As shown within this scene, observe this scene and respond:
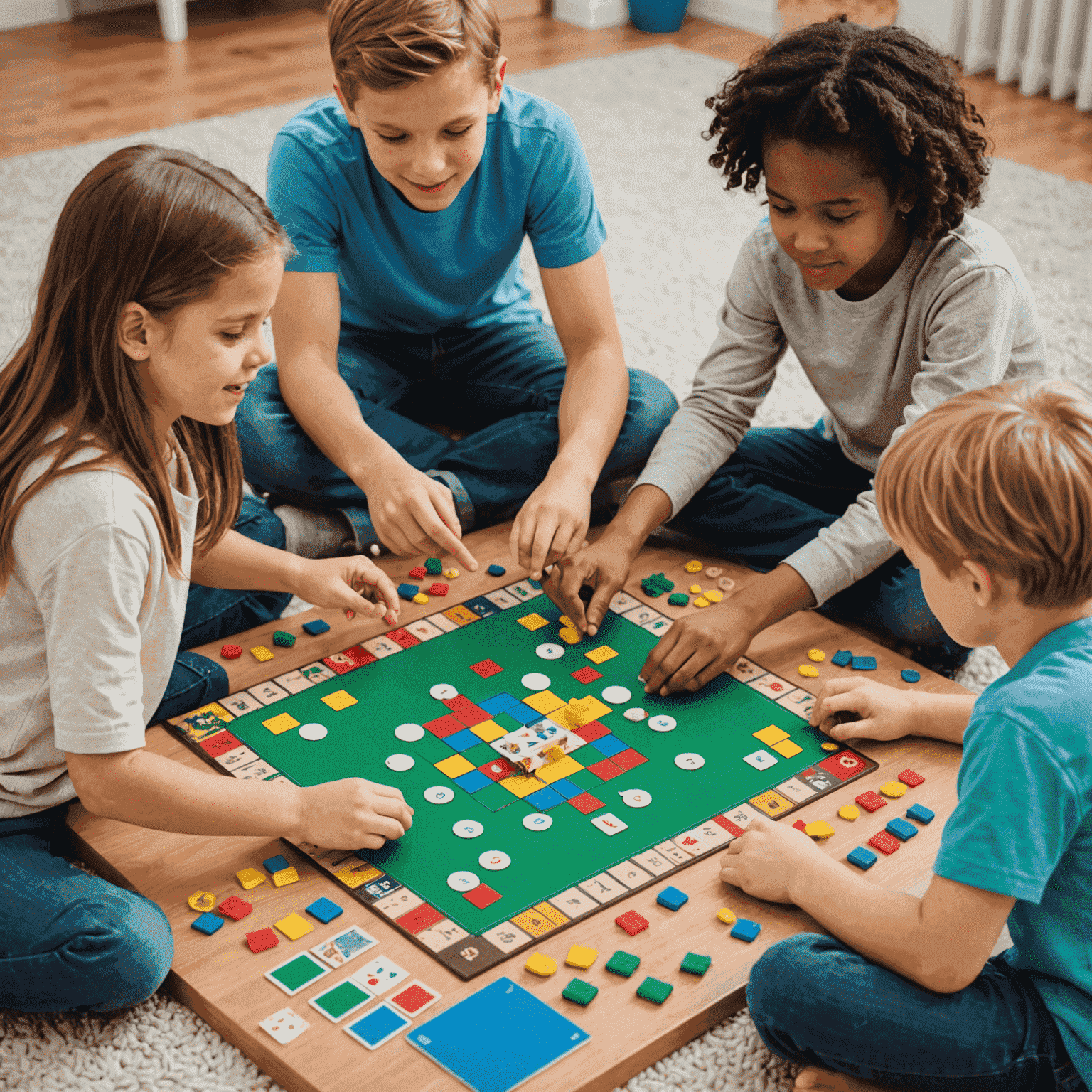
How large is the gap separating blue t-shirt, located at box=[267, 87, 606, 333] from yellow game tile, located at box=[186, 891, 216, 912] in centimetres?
78

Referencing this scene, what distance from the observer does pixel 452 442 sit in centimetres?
187

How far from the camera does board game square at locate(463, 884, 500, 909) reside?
3.92 ft

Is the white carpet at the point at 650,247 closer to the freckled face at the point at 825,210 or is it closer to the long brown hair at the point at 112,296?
the long brown hair at the point at 112,296

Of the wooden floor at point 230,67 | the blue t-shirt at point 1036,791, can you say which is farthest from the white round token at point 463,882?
the wooden floor at point 230,67

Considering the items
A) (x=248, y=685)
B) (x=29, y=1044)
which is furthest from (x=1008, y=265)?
(x=29, y=1044)

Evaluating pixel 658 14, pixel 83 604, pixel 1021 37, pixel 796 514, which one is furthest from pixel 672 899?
pixel 658 14

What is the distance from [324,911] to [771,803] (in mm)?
429

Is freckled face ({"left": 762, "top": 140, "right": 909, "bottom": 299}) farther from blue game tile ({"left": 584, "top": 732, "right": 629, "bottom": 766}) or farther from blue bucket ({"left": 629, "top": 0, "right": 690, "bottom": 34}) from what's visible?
blue bucket ({"left": 629, "top": 0, "right": 690, "bottom": 34})

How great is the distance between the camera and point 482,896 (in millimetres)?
1200

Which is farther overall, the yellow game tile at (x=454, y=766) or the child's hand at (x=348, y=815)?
the yellow game tile at (x=454, y=766)

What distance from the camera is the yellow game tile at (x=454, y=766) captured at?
52.9 inches

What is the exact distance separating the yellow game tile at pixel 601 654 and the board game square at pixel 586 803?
0.75 feet

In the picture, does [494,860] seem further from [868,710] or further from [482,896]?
[868,710]

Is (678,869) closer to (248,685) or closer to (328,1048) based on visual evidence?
(328,1048)
